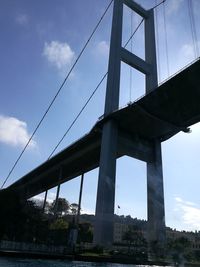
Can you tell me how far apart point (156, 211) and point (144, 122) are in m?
6.50

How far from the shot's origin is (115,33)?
27750mm

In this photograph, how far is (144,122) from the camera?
2678cm

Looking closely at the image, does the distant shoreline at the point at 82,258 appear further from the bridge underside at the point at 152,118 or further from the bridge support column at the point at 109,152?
the bridge underside at the point at 152,118

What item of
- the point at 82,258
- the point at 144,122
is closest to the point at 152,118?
the point at 144,122

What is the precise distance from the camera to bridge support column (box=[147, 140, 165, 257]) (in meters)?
24.2

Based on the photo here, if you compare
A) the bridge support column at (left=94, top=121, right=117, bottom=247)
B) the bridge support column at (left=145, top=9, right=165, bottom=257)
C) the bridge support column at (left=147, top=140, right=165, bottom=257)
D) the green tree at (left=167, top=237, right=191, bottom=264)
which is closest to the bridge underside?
the bridge support column at (left=145, top=9, right=165, bottom=257)

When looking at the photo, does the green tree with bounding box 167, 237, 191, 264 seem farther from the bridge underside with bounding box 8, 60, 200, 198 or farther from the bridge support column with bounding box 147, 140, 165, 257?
the bridge underside with bounding box 8, 60, 200, 198

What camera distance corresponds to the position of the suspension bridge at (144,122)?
22453mm

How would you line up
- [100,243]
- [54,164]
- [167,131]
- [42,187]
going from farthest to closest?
1. [42,187]
2. [54,164]
3. [167,131]
4. [100,243]

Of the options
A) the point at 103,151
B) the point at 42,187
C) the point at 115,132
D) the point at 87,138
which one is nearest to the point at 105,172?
the point at 103,151

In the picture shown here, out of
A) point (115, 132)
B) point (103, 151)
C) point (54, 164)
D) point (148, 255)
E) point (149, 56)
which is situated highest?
point (149, 56)

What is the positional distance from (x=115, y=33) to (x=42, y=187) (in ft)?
112

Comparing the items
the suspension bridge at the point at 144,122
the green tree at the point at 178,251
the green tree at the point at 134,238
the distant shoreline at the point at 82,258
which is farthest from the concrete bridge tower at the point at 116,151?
the green tree at the point at 134,238

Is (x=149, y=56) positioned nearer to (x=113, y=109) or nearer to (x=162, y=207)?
(x=113, y=109)
